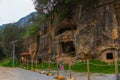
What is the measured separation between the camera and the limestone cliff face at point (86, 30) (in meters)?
33.4

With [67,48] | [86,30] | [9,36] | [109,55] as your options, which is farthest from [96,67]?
[9,36]

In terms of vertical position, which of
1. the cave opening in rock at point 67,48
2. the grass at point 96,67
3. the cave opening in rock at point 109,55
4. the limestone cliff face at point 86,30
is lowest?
the grass at point 96,67

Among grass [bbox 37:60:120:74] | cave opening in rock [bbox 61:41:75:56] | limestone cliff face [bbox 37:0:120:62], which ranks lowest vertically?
grass [bbox 37:60:120:74]

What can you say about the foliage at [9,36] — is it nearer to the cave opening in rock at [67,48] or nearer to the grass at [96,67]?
the cave opening in rock at [67,48]

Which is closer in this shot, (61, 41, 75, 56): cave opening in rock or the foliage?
(61, 41, 75, 56): cave opening in rock

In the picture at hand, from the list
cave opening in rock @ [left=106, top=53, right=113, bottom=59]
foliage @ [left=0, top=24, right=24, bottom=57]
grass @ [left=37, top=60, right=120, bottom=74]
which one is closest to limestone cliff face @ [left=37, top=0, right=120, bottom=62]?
cave opening in rock @ [left=106, top=53, right=113, bottom=59]

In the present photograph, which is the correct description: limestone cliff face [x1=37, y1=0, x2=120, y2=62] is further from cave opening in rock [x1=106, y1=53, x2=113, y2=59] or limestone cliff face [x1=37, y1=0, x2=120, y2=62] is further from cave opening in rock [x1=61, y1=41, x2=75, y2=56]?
cave opening in rock [x1=106, y1=53, x2=113, y2=59]

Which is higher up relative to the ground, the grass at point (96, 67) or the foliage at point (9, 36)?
the foliage at point (9, 36)

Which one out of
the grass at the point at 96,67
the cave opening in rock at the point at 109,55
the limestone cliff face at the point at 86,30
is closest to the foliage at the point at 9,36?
the limestone cliff face at the point at 86,30

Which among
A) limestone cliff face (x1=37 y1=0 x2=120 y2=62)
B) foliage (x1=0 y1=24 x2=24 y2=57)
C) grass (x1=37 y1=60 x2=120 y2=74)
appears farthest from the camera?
foliage (x1=0 y1=24 x2=24 y2=57)

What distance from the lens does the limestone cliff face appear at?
3341 centimetres

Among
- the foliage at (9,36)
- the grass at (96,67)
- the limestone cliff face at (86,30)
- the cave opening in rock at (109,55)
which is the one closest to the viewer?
the grass at (96,67)

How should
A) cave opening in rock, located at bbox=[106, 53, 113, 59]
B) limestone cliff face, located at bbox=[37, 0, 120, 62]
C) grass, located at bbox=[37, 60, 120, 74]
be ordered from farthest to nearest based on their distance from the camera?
cave opening in rock, located at bbox=[106, 53, 113, 59] → limestone cliff face, located at bbox=[37, 0, 120, 62] → grass, located at bbox=[37, 60, 120, 74]

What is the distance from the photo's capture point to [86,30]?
116 feet
